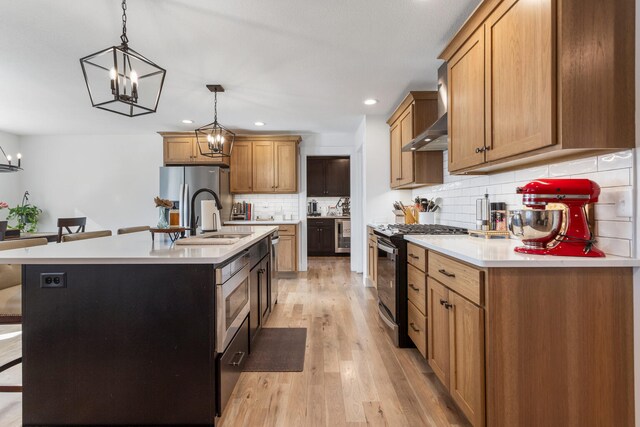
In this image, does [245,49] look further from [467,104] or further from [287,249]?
[287,249]

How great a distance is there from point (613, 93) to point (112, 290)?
2329 millimetres

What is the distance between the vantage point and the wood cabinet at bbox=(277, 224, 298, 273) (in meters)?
5.16

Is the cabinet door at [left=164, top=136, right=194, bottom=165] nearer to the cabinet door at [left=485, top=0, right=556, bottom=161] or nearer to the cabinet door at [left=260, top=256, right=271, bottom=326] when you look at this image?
the cabinet door at [left=260, top=256, right=271, bottom=326]

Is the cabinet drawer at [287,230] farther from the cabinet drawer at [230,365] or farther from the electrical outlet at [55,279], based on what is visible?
the electrical outlet at [55,279]

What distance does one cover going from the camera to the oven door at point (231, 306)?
5.24 ft

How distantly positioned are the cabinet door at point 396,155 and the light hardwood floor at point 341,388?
72.4 inches

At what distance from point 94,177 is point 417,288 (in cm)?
600

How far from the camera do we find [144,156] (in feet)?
19.2

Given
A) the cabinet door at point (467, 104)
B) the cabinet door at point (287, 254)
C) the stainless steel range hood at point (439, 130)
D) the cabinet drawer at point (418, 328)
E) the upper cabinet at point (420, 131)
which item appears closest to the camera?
the cabinet door at point (467, 104)

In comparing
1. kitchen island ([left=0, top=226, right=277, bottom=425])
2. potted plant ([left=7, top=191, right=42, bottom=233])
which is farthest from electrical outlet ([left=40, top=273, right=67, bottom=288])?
potted plant ([left=7, top=191, right=42, bottom=233])

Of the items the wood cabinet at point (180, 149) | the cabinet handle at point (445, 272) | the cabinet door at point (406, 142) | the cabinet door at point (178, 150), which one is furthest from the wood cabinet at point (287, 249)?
the cabinet handle at point (445, 272)

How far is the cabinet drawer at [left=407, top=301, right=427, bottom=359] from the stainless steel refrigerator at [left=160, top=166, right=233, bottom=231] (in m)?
3.50

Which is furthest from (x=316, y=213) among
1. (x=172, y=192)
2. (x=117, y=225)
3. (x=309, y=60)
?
(x=309, y=60)

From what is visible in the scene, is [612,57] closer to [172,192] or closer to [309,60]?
[309,60]
